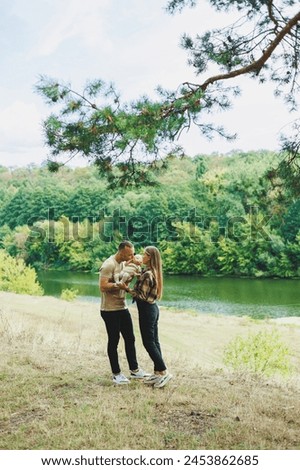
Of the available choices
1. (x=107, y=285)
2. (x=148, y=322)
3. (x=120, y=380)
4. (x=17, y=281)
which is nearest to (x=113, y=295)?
(x=107, y=285)

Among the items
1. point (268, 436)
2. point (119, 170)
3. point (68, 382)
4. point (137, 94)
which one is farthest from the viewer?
point (119, 170)

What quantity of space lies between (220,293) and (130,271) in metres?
33.5

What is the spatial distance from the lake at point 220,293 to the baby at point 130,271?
→ 81.4 ft

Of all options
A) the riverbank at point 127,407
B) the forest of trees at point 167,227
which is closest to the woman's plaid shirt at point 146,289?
the riverbank at point 127,407

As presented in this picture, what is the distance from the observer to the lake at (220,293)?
31484 mm

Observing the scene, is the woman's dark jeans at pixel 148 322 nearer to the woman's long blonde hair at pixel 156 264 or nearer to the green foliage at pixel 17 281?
the woman's long blonde hair at pixel 156 264

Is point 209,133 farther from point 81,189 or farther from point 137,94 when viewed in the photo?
point 81,189

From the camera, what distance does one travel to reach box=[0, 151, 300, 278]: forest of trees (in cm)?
4906

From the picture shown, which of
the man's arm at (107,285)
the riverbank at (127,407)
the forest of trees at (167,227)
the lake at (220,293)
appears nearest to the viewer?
the riverbank at (127,407)

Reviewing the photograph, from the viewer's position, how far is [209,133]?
5.84 metres

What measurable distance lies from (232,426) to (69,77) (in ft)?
11.7

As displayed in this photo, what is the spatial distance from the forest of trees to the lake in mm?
2545

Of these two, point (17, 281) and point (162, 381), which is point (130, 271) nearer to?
point (162, 381)

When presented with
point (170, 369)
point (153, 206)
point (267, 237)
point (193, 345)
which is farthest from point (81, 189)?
point (170, 369)
